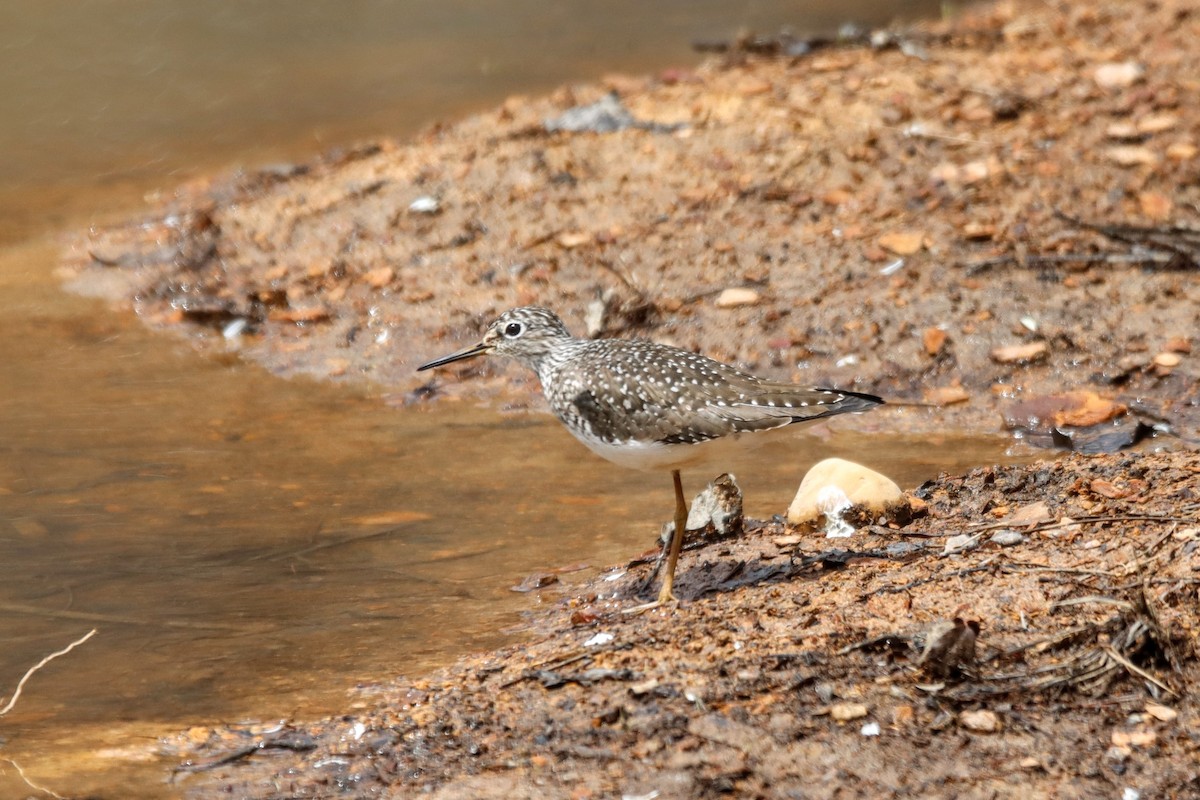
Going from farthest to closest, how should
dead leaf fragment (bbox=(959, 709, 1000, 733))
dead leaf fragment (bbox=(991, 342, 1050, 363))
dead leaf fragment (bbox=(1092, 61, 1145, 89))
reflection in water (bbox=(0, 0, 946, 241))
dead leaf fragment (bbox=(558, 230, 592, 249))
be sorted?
1. reflection in water (bbox=(0, 0, 946, 241))
2. dead leaf fragment (bbox=(1092, 61, 1145, 89))
3. dead leaf fragment (bbox=(558, 230, 592, 249))
4. dead leaf fragment (bbox=(991, 342, 1050, 363))
5. dead leaf fragment (bbox=(959, 709, 1000, 733))

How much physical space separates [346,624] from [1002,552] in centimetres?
275

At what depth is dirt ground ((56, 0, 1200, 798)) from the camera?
14.5 ft

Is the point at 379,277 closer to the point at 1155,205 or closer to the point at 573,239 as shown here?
the point at 573,239

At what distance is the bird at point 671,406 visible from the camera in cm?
583

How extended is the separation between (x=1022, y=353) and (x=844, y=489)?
2530 mm

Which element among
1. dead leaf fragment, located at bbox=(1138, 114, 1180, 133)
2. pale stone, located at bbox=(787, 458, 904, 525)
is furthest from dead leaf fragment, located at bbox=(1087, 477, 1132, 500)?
dead leaf fragment, located at bbox=(1138, 114, 1180, 133)

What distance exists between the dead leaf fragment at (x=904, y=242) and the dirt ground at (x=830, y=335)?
0.08ft

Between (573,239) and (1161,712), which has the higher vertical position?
(573,239)

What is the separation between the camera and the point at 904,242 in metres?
9.05

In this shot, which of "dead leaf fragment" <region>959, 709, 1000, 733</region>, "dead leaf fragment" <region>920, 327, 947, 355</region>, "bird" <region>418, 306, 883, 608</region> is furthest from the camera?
"dead leaf fragment" <region>920, 327, 947, 355</region>

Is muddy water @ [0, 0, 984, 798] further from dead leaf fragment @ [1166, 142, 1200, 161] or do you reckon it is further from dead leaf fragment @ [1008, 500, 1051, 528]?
dead leaf fragment @ [1166, 142, 1200, 161]

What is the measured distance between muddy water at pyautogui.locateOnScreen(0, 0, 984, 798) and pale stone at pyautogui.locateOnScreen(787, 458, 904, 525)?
73 centimetres

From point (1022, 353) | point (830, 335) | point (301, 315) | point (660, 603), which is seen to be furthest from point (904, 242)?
point (660, 603)

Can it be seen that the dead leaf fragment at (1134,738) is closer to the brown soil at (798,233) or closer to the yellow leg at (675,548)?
the yellow leg at (675,548)
